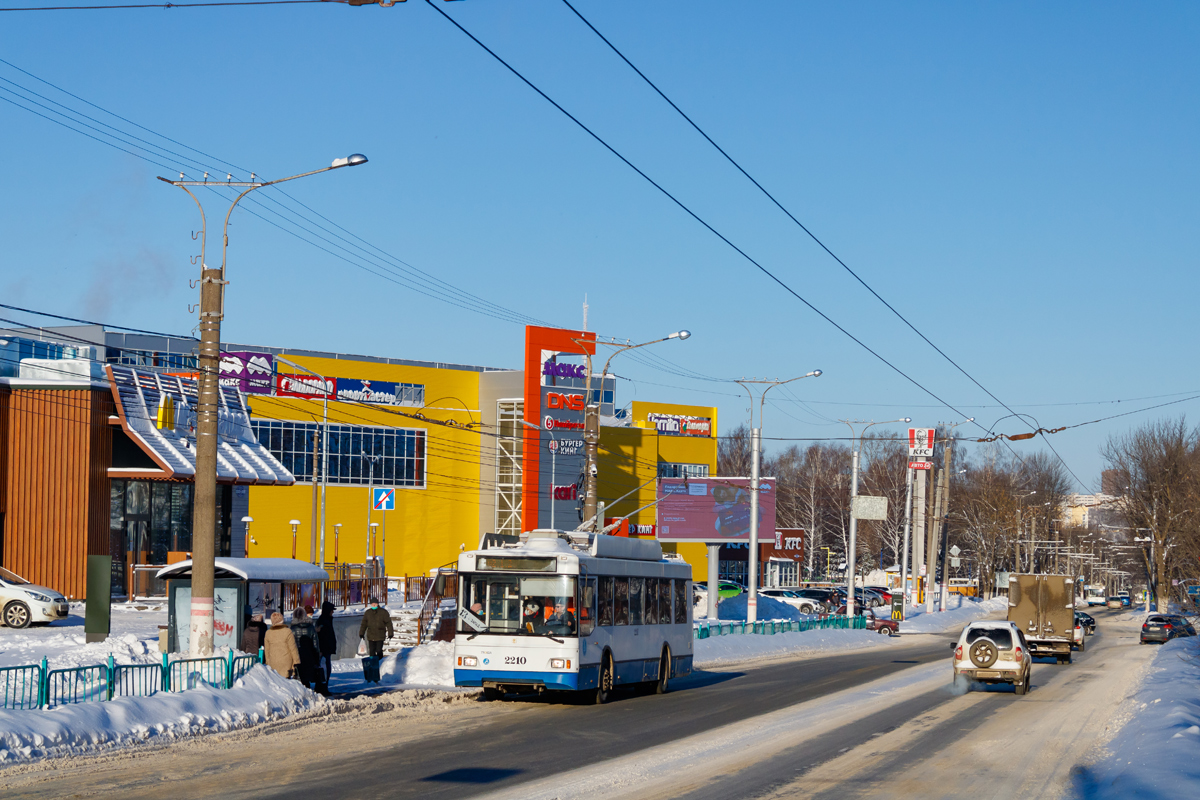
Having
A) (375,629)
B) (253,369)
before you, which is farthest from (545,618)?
(253,369)

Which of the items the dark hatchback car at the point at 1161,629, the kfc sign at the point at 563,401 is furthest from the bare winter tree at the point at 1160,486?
the kfc sign at the point at 563,401

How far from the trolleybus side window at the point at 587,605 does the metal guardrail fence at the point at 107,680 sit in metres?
5.68

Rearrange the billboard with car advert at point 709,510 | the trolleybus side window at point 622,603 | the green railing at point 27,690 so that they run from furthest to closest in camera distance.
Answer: the billboard with car advert at point 709,510 < the trolleybus side window at point 622,603 < the green railing at point 27,690

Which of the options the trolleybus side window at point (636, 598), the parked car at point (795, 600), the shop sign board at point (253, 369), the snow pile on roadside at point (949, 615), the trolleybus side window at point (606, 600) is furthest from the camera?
the shop sign board at point (253, 369)

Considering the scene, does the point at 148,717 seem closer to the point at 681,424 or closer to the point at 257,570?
the point at 257,570

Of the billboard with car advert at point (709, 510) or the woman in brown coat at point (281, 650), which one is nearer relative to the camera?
the woman in brown coat at point (281, 650)

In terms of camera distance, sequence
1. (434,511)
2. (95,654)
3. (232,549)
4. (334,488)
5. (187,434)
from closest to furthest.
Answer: (95,654), (187,434), (232,549), (334,488), (434,511)

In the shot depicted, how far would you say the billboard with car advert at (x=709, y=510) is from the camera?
76250 millimetres

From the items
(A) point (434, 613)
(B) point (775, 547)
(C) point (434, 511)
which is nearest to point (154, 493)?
(A) point (434, 613)

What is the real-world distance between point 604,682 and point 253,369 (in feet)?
189

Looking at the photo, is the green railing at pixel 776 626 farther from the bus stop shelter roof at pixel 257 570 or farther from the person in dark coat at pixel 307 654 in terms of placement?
the person in dark coat at pixel 307 654

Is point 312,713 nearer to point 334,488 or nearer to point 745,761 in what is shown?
point 745,761

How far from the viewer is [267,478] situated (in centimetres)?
4469

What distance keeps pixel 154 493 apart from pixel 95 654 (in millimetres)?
21482
